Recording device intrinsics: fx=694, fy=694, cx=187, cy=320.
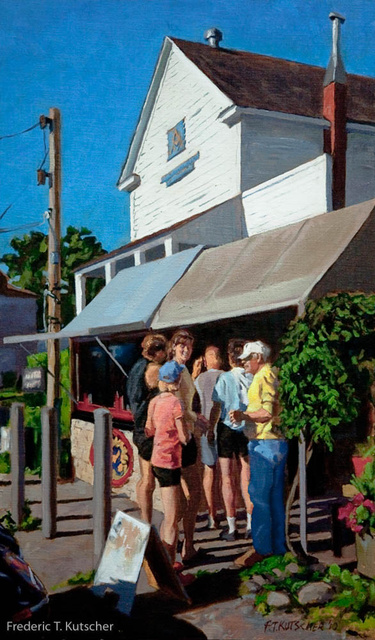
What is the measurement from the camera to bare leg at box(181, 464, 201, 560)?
19.2ft

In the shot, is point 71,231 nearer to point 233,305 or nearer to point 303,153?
point 303,153

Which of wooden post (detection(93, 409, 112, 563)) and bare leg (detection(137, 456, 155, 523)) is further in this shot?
bare leg (detection(137, 456, 155, 523))

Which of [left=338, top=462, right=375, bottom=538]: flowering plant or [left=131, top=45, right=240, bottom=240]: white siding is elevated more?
[left=131, top=45, right=240, bottom=240]: white siding

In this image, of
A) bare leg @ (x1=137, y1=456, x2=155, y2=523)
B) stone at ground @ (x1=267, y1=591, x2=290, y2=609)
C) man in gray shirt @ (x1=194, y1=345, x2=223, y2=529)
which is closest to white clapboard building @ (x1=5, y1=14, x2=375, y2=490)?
man in gray shirt @ (x1=194, y1=345, x2=223, y2=529)

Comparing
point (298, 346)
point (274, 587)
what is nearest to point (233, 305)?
point (298, 346)

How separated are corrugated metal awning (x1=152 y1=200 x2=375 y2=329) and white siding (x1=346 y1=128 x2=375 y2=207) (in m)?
3.05

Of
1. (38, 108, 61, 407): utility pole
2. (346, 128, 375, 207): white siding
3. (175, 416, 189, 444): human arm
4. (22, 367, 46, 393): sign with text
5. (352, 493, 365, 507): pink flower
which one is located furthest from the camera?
(346, 128, 375, 207): white siding

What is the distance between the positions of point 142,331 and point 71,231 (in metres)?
25.7

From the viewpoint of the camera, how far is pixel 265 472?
566cm

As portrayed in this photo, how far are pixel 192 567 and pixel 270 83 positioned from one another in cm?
937

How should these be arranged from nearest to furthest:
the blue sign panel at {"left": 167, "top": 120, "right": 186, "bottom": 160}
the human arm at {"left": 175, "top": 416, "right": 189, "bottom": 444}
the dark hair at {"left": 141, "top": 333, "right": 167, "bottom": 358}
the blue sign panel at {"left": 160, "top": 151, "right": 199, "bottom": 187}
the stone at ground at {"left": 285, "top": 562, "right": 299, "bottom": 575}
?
the stone at ground at {"left": 285, "top": 562, "right": 299, "bottom": 575}, the human arm at {"left": 175, "top": 416, "right": 189, "bottom": 444}, the dark hair at {"left": 141, "top": 333, "right": 167, "bottom": 358}, the blue sign panel at {"left": 160, "top": 151, "right": 199, "bottom": 187}, the blue sign panel at {"left": 167, "top": 120, "right": 186, "bottom": 160}

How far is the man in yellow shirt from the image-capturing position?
5.66 meters

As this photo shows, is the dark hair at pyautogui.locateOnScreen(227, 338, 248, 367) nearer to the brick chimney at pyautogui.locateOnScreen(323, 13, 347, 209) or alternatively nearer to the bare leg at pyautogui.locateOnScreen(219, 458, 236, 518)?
the bare leg at pyautogui.locateOnScreen(219, 458, 236, 518)

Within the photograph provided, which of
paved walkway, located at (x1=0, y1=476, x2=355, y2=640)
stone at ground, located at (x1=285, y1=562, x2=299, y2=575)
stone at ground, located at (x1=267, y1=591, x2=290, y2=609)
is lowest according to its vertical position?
paved walkway, located at (x1=0, y1=476, x2=355, y2=640)
